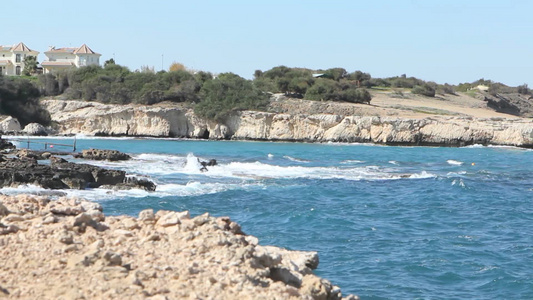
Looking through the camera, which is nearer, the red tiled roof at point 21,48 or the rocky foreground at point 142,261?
the rocky foreground at point 142,261

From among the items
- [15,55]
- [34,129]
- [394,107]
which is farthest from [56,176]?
[15,55]

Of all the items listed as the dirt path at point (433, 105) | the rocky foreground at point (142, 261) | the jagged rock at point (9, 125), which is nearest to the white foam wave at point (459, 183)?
the rocky foreground at point (142, 261)

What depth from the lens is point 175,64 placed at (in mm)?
121688

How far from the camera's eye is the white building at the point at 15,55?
333 ft

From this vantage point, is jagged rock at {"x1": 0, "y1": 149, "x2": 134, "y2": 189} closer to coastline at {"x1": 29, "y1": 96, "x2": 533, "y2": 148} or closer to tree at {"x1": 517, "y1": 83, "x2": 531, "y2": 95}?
coastline at {"x1": 29, "y1": 96, "x2": 533, "y2": 148}

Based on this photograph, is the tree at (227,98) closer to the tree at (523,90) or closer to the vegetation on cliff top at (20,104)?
the vegetation on cliff top at (20,104)

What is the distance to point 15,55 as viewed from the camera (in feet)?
339

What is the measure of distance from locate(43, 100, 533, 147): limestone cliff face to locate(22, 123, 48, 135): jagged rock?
3043mm

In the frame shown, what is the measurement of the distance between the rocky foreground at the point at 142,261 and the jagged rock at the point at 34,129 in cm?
5905

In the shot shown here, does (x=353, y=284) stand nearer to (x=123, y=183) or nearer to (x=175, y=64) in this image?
(x=123, y=183)

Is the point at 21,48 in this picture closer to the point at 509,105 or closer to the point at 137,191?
the point at 509,105

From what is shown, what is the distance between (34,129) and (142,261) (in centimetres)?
6137

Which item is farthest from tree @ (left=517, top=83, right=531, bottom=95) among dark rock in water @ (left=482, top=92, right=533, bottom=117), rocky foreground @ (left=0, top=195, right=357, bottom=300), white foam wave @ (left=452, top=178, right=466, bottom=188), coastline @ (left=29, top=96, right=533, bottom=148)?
rocky foreground @ (left=0, top=195, right=357, bottom=300)

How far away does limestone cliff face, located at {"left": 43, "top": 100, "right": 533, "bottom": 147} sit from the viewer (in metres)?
63.7
